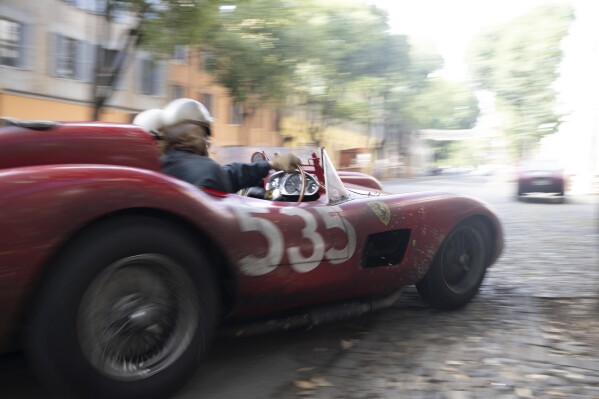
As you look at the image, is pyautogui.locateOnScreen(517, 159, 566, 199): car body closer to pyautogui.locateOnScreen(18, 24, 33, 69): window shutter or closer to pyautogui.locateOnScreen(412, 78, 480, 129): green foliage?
pyautogui.locateOnScreen(18, 24, 33, 69): window shutter

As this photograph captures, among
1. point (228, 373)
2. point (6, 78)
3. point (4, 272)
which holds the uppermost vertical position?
point (6, 78)

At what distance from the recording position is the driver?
293cm

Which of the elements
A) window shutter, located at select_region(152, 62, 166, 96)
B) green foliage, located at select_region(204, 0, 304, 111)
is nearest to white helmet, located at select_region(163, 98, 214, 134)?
green foliage, located at select_region(204, 0, 304, 111)

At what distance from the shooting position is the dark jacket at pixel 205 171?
9.49 ft

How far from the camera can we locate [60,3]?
814 inches

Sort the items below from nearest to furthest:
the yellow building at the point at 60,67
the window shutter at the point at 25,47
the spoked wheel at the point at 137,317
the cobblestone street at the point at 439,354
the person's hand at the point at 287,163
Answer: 1. the spoked wheel at the point at 137,317
2. the cobblestone street at the point at 439,354
3. the person's hand at the point at 287,163
4. the yellow building at the point at 60,67
5. the window shutter at the point at 25,47

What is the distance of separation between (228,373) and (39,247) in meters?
1.25

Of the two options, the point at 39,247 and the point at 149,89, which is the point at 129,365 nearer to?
the point at 39,247

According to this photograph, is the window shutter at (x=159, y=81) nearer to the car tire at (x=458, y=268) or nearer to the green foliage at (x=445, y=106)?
the green foliage at (x=445, y=106)

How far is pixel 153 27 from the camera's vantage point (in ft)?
35.7

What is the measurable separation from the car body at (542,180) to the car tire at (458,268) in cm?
1708

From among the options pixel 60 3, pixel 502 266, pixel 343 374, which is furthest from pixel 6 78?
pixel 343 374

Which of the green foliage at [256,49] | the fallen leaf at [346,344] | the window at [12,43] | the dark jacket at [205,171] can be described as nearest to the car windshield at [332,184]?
the dark jacket at [205,171]

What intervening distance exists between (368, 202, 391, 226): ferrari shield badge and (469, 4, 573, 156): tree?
34028mm
